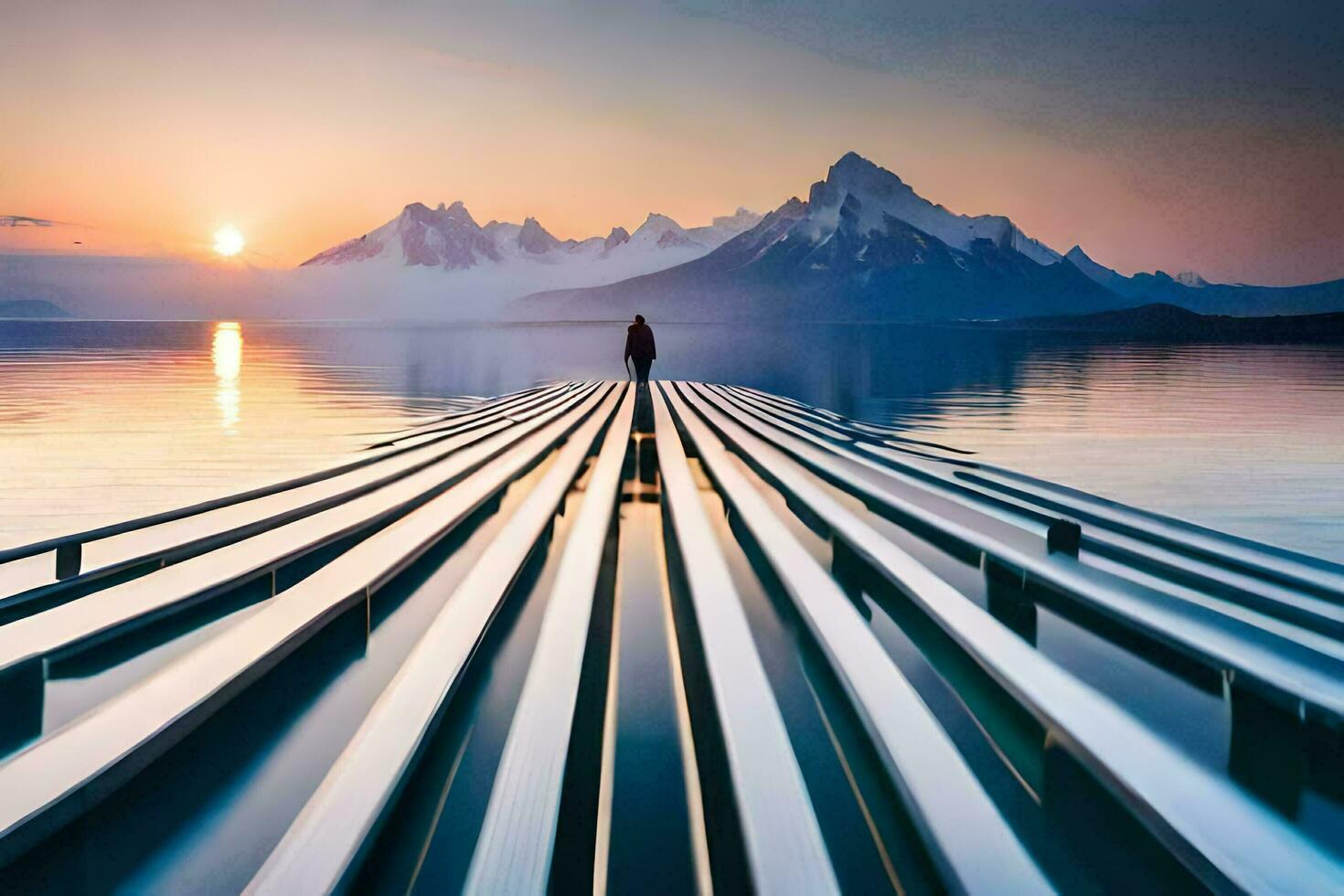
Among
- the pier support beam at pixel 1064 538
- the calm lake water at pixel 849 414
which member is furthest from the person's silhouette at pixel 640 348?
the pier support beam at pixel 1064 538

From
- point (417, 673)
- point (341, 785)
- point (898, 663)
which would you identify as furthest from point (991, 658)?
point (341, 785)

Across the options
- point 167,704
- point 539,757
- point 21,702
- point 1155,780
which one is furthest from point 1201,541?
point 21,702

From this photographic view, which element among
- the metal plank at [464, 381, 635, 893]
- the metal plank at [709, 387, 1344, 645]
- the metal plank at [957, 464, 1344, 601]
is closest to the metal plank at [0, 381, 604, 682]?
the metal plank at [464, 381, 635, 893]

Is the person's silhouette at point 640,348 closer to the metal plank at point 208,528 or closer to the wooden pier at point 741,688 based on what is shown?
the metal plank at point 208,528

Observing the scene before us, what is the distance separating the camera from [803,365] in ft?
105

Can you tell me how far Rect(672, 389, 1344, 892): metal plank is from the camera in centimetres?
166

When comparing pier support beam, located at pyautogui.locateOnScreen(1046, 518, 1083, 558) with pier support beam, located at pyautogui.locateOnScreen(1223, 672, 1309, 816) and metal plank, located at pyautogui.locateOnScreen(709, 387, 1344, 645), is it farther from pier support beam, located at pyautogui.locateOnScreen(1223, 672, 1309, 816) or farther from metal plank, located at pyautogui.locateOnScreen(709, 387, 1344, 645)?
pier support beam, located at pyautogui.locateOnScreen(1223, 672, 1309, 816)

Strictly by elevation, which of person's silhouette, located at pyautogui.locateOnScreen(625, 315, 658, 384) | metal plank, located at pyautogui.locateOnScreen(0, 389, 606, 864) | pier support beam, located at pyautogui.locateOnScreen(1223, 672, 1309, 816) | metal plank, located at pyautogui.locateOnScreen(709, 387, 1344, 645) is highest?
person's silhouette, located at pyautogui.locateOnScreen(625, 315, 658, 384)

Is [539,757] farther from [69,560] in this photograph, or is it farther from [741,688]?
[69,560]

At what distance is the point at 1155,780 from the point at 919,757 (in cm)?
50

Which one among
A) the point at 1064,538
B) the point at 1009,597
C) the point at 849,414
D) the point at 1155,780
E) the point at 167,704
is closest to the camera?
the point at 1155,780

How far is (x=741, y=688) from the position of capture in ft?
8.09

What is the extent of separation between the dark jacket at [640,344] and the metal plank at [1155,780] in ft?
52.0

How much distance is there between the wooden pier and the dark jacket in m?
13.7
